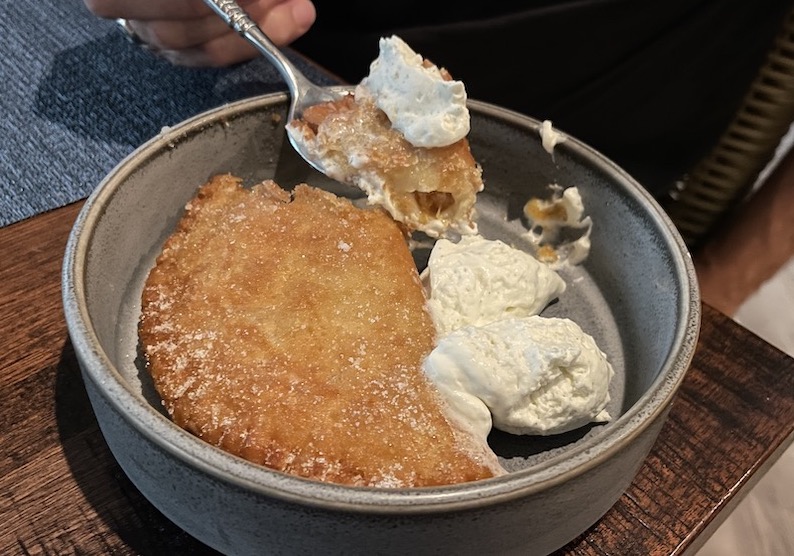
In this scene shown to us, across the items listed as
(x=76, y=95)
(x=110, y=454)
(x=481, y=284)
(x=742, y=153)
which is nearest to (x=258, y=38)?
(x=76, y=95)

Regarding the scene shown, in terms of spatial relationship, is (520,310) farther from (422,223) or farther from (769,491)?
(769,491)

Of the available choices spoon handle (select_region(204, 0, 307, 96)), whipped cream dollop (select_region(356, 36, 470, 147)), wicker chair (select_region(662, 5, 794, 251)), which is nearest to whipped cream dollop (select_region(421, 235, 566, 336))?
whipped cream dollop (select_region(356, 36, 470, 147))

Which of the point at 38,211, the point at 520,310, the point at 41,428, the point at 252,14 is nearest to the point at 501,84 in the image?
the point at 252,14

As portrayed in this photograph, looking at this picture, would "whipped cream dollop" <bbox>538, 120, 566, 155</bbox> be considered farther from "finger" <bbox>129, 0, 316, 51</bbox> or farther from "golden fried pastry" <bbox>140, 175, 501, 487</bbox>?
"finger" <bbox>129, 0, 316, 51</bbox>

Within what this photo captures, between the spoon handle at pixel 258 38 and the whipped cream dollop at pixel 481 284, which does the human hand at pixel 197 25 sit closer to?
the spoon handle at pixel 258 38

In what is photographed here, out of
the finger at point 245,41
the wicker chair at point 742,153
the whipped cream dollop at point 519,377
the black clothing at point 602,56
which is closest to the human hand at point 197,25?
the finger at point 245,41

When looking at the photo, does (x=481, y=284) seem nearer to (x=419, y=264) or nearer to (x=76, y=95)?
(x=419, y=264)
